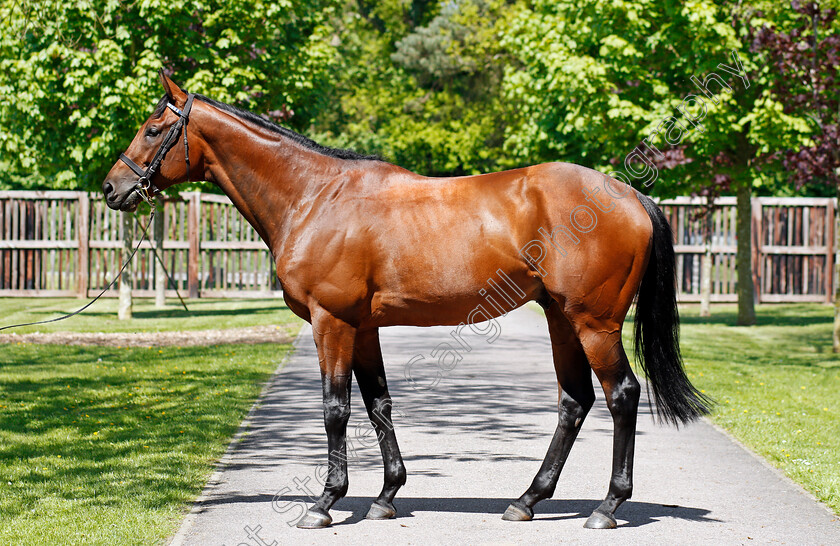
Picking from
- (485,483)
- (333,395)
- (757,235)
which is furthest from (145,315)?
(757,235)

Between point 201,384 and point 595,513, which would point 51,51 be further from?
point 595,513

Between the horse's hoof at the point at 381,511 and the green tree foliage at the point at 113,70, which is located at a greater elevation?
the green tree foliage at the point at 113,70

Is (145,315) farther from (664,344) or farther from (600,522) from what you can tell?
(600,522)

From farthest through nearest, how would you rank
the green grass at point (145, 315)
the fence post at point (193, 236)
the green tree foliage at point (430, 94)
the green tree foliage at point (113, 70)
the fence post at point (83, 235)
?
the green tree foliage at point (430, 94), the fence post at point (193, 236), the fence post at point (83, 235), the green grass at point (145, 315), the green tree foliage at point (113, 70)

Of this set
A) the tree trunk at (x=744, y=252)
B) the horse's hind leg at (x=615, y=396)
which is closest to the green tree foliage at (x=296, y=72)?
the tree trunk at (x=744, y=252)

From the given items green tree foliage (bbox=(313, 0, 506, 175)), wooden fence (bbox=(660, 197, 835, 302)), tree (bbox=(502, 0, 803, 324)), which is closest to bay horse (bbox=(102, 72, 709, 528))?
tree (bbox=(502, 0, 803, 324))

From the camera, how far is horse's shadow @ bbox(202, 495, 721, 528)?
5.54 metres

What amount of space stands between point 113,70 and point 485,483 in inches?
463

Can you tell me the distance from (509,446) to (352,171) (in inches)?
122

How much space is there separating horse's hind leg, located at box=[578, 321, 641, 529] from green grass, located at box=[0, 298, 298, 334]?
12495mm

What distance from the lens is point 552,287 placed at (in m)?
5.26

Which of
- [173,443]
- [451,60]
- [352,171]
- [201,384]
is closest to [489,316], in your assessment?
[352,171]

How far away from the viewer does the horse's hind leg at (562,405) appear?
18.1 feet

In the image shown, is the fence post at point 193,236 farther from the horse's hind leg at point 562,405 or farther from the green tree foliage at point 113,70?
the horse's hind leg at point 562,405
